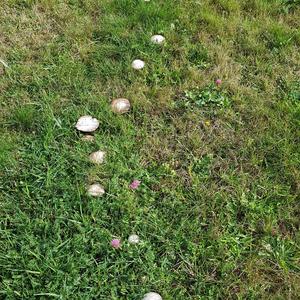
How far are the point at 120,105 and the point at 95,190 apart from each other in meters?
0.75

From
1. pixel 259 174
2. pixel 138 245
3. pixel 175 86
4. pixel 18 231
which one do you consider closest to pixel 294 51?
pixel 175 86

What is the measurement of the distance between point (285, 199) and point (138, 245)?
935mm

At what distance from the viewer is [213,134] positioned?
9.69 ft

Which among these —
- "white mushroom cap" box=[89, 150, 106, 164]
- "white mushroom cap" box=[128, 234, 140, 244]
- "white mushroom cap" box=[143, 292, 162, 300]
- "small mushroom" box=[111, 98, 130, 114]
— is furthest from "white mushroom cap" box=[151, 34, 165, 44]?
"white mushroom cap" box=[143, 292, 162, 300]

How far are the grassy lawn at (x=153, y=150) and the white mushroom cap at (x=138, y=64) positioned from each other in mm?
40

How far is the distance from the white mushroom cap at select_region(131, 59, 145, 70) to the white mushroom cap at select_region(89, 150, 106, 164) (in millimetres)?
871

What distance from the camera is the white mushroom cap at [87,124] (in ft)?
9.61

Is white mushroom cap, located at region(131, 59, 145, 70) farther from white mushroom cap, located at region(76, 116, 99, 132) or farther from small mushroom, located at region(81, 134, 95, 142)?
small mushroom, located at region(81, 134, 95, 142)

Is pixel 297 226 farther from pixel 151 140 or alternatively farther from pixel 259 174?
pixel 151 140

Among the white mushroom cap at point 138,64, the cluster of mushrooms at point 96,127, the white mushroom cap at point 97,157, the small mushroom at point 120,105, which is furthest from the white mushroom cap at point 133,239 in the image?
the white mushroom cap at point 138,64

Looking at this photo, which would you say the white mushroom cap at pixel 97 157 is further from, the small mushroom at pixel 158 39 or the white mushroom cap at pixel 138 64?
the small mushroom at pixel 158 39

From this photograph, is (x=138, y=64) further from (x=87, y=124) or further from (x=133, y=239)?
(x=133, y=239)

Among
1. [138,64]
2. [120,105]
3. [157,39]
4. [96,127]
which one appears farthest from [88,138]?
[157,39]

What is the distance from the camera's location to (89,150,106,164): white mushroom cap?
275 centimetres
